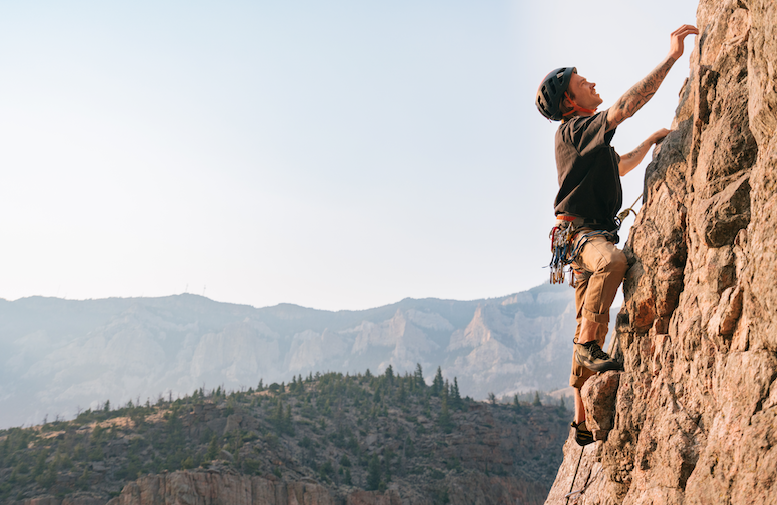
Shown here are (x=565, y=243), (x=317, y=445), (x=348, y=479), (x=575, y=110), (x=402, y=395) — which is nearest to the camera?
(x=565, y=243)

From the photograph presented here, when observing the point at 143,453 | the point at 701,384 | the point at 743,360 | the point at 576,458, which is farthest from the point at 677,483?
the point at 143,453

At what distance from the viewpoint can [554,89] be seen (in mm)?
5637

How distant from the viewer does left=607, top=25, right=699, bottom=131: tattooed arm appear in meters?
4.54

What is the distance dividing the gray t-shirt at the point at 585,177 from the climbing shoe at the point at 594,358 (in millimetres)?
1132

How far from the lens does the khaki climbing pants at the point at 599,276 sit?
491 cm

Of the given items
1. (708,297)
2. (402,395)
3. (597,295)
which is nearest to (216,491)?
(402,395)

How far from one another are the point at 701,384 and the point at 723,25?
2827 mm

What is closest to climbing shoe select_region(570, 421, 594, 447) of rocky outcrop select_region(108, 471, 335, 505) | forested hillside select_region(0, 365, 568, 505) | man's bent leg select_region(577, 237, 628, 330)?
man's bent leg select_region(577, 237, 628, 330)

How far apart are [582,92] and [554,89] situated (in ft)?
0.90

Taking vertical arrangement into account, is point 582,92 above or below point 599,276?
above

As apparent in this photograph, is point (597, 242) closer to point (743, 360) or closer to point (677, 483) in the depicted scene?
point (743, 360)

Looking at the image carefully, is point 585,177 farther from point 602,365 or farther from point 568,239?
point 602,365

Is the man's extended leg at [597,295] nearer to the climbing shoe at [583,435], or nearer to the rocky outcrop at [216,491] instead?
the climbing shoe at [583,435]

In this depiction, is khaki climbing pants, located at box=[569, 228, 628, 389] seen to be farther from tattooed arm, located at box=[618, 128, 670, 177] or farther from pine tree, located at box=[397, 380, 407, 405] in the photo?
pine tree, located at box=[397, 380, 407, 405]
